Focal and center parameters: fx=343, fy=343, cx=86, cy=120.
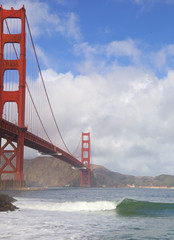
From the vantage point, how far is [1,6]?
174 ft

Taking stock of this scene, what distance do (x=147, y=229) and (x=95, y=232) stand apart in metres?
1.75

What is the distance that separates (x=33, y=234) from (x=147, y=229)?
3.57 meters

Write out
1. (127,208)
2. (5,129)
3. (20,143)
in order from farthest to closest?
(20,143) → (5,129) → (127,208)

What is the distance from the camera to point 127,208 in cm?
1800

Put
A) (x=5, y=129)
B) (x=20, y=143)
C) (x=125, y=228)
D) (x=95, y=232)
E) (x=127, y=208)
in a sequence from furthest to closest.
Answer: (x=20, y=143), (x=5, y=129), (x=127, y=208), (x=125, y=228), (x=95, y=232)

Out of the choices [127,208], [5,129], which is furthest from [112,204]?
[5,129]

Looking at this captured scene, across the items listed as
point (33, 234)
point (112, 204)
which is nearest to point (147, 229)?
point (33, 234)

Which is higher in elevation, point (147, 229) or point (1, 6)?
point (1, 6)

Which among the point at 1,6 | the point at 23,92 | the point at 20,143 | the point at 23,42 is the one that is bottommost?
the point at 20,143

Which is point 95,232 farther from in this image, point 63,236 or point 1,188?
point 1,188

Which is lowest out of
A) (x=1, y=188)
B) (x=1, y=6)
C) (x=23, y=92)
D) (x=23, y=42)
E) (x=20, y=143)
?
(x=1, y=188)

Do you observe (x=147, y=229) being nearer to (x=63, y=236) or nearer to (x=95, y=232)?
(x=95, y=232)

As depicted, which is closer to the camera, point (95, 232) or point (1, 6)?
point (95, 232)

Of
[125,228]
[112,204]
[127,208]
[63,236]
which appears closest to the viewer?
[63,236]
